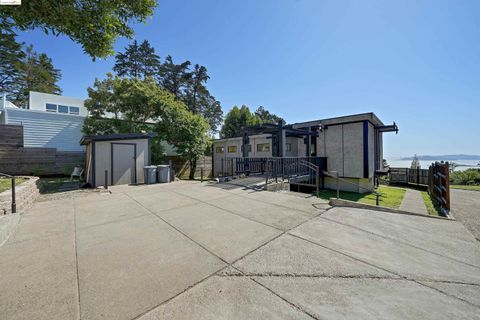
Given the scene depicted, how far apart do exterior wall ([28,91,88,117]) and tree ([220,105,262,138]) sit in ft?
56.9

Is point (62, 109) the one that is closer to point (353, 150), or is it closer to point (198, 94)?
point (198, 94)

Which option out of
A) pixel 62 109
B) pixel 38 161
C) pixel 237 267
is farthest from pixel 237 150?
pixel 62 109

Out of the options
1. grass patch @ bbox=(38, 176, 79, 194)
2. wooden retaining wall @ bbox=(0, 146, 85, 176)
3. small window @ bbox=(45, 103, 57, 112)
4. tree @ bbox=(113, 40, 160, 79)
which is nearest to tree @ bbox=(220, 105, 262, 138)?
tree @ bbox=(113, 40, 160, 79)

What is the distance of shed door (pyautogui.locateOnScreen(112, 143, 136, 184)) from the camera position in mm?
8871

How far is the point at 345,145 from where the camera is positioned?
11031 mm

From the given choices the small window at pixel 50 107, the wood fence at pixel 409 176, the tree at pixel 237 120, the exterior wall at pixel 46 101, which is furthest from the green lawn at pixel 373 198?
the small window at pixel 50 107

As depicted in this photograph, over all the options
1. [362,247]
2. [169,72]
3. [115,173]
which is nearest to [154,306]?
[362,247]

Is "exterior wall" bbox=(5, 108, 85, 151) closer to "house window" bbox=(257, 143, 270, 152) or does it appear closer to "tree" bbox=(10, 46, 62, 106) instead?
"house window" bbox=(257, 143, 270, 152)

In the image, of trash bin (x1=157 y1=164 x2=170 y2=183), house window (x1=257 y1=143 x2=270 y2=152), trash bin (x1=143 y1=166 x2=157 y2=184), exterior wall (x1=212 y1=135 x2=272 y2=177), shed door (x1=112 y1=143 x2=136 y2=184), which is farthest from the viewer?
exterior wall (x1=212 y1=135 x2=272 y2=177)

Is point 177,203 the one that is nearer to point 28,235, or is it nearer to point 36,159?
point 28,235

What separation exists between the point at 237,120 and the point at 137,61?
1635cm

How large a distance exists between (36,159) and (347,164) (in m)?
18.2

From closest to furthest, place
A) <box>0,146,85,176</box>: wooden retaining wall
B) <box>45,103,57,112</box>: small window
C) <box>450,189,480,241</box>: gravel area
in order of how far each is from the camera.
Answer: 1. <box>450,189,480,241</box>: gravel area
2. <box>0,146,85,176</box>: wooden retaining wall
3. <box>45,103,57,112</box>: small window

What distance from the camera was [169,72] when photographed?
91.0 ft
